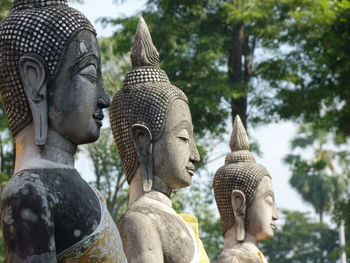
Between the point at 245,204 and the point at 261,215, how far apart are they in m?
0.23

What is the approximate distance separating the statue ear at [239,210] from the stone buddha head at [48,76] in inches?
181

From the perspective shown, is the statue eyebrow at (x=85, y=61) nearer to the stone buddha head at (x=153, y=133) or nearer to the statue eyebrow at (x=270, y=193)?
the stone buddha head at (x=153, y=133)

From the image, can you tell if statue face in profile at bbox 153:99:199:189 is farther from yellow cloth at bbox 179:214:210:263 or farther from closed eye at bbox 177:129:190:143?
yellow cloth at bbox 179:214:210:263

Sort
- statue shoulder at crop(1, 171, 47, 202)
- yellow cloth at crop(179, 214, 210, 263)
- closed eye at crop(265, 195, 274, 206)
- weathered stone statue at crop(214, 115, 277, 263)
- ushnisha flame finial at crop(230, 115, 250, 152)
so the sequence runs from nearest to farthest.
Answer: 1. statue shoulder at crop(1, 171, 47, 202)
2. yellow cloth at crop(179, 214, 210, 263)
3. weathered stone statue at crop(214, 115, 277, 263)
4. closed eye at crop(265, 195, 274, 206)
5. ushnisha flame finial at crop(230, 115, 250, 152)

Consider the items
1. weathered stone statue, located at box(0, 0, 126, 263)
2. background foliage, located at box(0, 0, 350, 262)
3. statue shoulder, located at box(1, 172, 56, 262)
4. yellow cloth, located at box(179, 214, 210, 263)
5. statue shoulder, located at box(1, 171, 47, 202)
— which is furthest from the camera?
background foliage, located at box(0, 0, 350, 262)

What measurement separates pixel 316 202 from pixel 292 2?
39544 mm

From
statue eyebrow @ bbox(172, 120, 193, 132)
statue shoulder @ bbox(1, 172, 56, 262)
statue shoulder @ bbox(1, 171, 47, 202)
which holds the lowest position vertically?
statue eyebrow @ bbox(172, 120, 193, 132)

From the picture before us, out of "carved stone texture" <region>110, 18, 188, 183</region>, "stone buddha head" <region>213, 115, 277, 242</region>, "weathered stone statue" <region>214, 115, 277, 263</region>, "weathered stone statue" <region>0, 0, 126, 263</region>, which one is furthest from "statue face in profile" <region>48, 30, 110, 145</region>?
"stone buddha head" <region>213, 115, 277, 242</region>

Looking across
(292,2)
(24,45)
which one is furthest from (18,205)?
(292,2)

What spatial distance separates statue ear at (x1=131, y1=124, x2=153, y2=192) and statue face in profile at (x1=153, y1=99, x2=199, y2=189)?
54 millimetres

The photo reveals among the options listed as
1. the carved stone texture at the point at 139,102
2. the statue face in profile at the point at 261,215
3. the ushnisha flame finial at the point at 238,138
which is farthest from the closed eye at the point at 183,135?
the ushnisha flame finial at the point at 238,138

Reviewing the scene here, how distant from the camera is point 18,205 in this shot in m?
4.69

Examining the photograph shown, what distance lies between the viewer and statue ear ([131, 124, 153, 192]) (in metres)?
7.32

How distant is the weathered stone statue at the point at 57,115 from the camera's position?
484 cm
